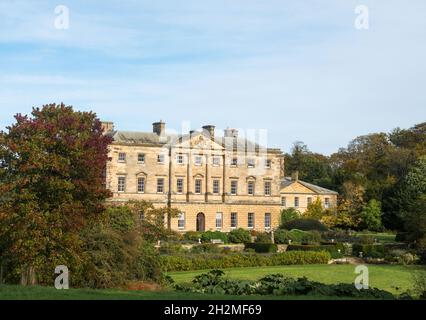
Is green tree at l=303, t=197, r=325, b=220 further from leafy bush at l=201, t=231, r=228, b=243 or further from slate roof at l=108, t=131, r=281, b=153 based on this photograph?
leafy bush at l=201, t=231, r=228, b=243

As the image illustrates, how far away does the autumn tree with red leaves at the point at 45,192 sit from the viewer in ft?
61.2

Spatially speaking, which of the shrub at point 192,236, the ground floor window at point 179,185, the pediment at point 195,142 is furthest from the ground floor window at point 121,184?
the shrub at point 192,236

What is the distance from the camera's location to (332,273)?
3338cm

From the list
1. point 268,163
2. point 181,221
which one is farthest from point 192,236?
point 268,163

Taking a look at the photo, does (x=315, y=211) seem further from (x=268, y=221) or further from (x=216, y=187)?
(x=216, y=187)

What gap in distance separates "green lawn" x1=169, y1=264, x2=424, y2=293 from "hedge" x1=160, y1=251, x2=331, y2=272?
875mm

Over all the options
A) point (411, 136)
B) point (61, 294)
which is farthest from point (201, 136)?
point (61, 294)

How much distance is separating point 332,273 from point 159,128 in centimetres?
2926

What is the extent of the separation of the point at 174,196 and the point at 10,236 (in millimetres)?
38880

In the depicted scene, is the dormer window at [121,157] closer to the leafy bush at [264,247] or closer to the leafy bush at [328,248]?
the leafy bush at [264,247]

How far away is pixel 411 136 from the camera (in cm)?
8444

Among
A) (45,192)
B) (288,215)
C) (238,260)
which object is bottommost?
(238,260)

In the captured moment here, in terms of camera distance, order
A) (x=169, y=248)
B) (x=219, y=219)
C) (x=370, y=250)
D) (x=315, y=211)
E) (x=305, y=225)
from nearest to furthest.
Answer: (x=169, y=248) → (x=370, y=250) → (x=305, y=225) → (x=219, y=219) → (x=315, y=211)

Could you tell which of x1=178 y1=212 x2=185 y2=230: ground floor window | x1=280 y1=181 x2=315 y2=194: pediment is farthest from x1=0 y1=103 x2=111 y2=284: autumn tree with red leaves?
x1=280 y1=181 x2=315 y2=194: pediment
